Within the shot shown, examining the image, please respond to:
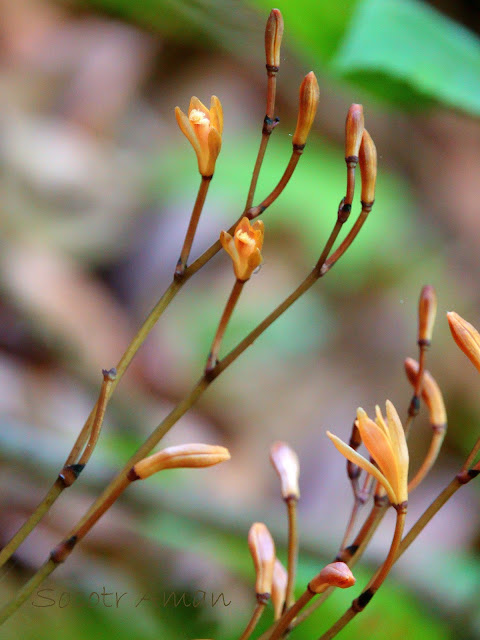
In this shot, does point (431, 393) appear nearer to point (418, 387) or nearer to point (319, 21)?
point (418, 387)

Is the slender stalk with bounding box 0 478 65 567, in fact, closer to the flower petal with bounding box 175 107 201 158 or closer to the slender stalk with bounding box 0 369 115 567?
the slender stalk with bounding box 0 369 115 567

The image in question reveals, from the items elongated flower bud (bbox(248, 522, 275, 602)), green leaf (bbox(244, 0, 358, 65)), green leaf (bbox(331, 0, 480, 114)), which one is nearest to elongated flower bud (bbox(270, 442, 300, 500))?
elongated flower bud (bbox(248, 522, 275, 602))

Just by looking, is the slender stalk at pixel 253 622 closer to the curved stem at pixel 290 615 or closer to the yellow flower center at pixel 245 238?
the curved stem at pixel 290 615

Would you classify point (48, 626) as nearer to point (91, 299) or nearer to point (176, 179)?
point (91, 299)

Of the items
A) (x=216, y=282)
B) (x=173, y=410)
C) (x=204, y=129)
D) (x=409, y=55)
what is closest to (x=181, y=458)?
(x=173, y=410)

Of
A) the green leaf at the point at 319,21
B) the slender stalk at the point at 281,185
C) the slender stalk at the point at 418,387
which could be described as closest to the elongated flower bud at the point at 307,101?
the slender stalk at the point at 281,185

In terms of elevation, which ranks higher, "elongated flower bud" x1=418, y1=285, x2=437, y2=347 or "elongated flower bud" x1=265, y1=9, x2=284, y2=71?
"elongated flower bud" x1=265, y1=9, x2=284, y2=71
